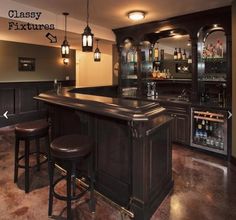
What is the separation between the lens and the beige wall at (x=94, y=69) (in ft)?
23.4

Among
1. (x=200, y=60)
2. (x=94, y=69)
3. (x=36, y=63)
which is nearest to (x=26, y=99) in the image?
(x=36, y=63)

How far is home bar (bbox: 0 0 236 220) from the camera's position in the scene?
84.0 inches

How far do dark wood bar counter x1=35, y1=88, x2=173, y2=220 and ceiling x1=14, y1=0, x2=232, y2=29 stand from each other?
1798 millimetres

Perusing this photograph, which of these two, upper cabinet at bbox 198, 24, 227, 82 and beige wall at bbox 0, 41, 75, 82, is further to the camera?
beige wall at bbox 0, 41, 75, 82

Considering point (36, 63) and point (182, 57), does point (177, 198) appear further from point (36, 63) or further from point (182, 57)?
point (36, 63)

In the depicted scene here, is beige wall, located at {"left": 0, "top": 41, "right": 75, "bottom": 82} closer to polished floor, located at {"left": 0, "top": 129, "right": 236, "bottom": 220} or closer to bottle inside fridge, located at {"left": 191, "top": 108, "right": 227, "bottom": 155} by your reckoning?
polished floor, located at {"left": 0, "top": 129, "right": 236, "bottom": 220}

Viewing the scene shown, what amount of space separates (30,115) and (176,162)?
458 cm

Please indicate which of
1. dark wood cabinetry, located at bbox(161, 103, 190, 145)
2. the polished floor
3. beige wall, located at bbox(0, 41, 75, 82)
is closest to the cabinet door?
dark wood cabinetry, located at bbox(161, 103, 190, 145)

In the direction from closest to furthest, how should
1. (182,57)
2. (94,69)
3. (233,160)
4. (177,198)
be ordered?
(177,198) < (233,160) < (182,57) < (94,69)

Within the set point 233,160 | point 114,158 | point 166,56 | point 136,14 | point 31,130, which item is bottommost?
point 233,160

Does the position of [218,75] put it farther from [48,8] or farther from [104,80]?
[104,80]

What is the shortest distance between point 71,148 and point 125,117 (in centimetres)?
59

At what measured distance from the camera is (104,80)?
297 inches

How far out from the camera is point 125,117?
1844 mm
